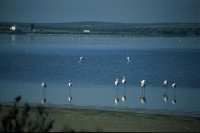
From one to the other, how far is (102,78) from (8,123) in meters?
25.9

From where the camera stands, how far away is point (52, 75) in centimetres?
3994

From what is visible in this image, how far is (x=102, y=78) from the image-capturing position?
125 ft

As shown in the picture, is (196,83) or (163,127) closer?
(163,127)

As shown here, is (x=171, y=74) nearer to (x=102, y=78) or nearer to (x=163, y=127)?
(x=102, y=78)

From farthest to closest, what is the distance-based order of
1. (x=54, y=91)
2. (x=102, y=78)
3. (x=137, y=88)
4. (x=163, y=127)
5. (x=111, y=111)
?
(x=102, y=78)
(x=137, y=88)
(x=54, y=91)
(x=111, y=111)
(x=163, y=127)

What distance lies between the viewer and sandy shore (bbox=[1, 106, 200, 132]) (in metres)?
16.2

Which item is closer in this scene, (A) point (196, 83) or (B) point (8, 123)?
(B) point (8, 123)

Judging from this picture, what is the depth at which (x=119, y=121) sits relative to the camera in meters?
Result: 18.1

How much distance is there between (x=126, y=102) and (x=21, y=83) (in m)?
9.40

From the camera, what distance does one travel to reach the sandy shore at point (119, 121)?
16234 mm

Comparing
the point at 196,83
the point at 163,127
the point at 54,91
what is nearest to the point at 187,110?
the point at 163,127

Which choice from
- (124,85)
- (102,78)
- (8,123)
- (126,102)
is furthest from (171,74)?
(8,123)

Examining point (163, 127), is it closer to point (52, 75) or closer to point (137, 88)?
point (137, 88)

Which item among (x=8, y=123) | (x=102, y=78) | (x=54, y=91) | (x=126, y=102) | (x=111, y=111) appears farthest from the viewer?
(x=102, y=78)
